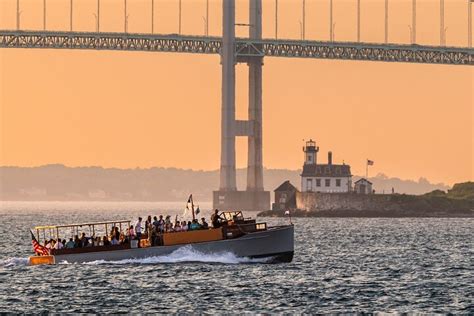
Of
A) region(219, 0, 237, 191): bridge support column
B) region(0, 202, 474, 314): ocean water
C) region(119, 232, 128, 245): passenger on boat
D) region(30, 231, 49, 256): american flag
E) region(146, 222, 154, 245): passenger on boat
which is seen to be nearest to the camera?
region(0, 202, 474, 314): ocean water

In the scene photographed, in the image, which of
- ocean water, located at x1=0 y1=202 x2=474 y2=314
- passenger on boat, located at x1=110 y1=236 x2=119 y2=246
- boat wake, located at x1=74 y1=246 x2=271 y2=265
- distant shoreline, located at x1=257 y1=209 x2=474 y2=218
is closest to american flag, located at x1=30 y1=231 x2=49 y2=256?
ocean water, located at x1=0 y1=202 x2=474 y2=314

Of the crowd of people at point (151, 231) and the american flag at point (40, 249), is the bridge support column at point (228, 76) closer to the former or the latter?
the american flag at point (40, 249)

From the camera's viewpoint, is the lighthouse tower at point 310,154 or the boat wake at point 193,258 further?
the lighthouse tower at point 310,154

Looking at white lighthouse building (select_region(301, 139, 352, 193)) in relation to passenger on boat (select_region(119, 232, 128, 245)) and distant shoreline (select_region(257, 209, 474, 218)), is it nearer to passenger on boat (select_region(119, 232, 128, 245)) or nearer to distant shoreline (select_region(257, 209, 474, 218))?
distant shoreline (select_region(257, 209, 474, 218))

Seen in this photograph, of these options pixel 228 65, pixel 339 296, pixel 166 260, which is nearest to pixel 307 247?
pixel 166 260

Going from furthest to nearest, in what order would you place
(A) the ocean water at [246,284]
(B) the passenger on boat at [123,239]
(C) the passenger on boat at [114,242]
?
(C) the passenger on boat at [114,242] → (B) the passenger on boat at [123,239] → (A) the ocean water at [246,284]

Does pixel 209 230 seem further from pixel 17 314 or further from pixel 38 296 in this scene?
pixel 17 314

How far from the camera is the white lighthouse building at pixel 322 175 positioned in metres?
189

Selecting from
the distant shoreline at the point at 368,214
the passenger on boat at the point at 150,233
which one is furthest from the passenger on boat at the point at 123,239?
the distant shoreline at the point at 368,214

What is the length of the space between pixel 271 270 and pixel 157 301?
14.4 m

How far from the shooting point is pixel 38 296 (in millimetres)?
61031

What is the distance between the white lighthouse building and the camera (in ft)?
620

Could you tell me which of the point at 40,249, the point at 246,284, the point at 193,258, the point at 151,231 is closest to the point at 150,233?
the point at 151,231

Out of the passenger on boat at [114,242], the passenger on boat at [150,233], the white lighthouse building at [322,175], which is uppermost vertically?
the white lighthouse building at [322,175]
